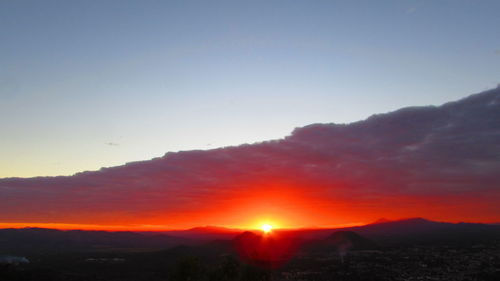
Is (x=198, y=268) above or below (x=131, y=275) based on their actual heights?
above

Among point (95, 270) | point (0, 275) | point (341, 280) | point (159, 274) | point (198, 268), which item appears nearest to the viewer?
point (198, 268)

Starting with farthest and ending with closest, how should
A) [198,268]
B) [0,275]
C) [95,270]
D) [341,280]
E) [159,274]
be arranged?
Result: [95,270], [159,274], [341,280], [0,275], [198,268]

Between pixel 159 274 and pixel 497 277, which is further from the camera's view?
pixel 159 274

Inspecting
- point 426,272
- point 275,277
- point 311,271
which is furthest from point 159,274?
point 426,272

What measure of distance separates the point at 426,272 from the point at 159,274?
368 feet

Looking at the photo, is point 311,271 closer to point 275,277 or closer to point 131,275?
point 275,277

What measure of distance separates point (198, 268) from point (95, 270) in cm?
12679

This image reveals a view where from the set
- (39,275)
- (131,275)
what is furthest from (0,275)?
(131,275)

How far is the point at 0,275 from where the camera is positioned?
448 feet

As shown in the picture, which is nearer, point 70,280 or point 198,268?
point 198,268

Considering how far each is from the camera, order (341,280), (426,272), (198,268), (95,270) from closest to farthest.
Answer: (198,268) → (341,280) → (426,272) → (95,270)

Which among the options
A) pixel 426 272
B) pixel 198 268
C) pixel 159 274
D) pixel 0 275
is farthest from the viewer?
pixel 159 274

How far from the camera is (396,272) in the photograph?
164m

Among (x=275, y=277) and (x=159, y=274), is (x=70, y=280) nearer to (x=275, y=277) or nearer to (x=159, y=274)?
(x=159, y=274)
